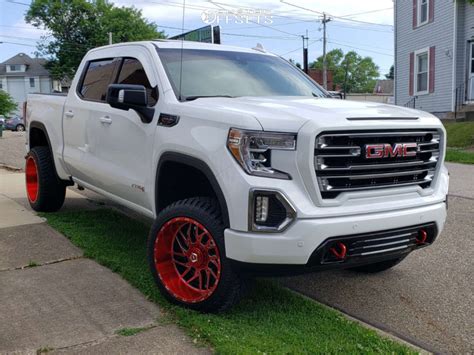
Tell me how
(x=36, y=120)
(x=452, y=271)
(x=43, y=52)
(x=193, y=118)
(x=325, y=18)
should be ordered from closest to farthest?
1. (x=193, y=118)
2. (x=452, y=271)
3. (x=36, y=120)
4. (x=325, y=18)
5. (x=43, y=52)

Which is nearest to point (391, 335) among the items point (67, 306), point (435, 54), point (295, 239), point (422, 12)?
point (295, 239)

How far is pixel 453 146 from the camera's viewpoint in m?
16.1

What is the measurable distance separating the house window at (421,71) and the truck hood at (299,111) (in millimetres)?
19018

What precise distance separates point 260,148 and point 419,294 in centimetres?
200

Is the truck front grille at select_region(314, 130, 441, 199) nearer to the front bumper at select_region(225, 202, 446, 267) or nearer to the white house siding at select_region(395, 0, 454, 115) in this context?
the front bumper at select_region(225, 202, 446, 267)

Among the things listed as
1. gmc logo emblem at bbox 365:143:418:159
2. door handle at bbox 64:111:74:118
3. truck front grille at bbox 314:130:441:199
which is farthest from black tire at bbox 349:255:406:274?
door handle at bbox 64:111:74:118

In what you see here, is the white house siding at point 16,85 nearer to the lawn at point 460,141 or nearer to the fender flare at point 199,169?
the lawn at point 460,141

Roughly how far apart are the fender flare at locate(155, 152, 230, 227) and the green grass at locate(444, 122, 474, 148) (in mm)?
13807

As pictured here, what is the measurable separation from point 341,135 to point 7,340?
2.46m

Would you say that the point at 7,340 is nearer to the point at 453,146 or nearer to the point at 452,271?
the point at 452,271

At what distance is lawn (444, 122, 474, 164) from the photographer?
13298 mm

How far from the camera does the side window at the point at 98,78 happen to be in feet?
17.5

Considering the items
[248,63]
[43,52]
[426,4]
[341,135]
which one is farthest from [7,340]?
[43,52]

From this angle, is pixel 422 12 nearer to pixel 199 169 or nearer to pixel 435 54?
pixel 435 54
